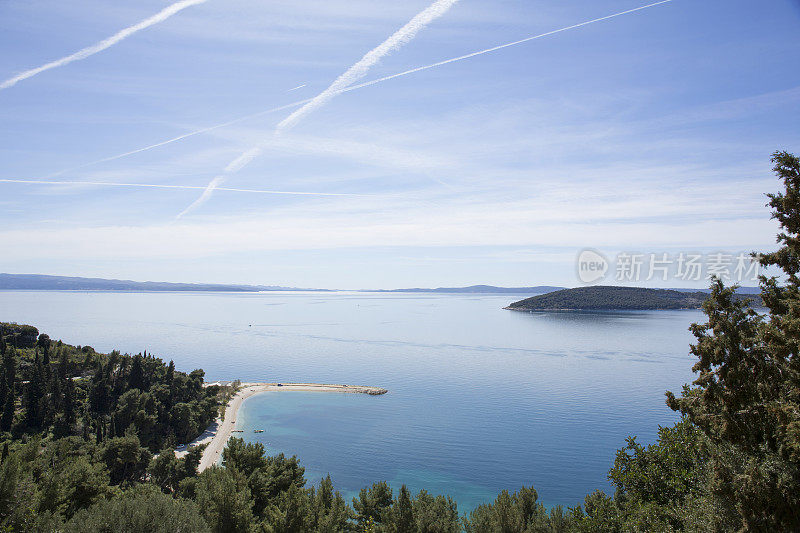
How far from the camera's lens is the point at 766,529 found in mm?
12477

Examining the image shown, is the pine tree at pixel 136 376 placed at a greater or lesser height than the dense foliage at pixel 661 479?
lesser

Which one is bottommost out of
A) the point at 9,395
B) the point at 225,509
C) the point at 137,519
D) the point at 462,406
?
the point at 462,406

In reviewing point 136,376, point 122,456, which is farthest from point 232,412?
point 122,456

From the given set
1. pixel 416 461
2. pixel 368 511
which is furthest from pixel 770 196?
pixel 416 461

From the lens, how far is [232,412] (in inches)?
3435

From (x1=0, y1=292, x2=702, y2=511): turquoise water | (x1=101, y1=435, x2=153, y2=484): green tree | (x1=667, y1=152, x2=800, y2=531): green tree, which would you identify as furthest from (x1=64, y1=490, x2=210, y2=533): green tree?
(x1=0, y1=292, x2=702, y2=511): turquoise water

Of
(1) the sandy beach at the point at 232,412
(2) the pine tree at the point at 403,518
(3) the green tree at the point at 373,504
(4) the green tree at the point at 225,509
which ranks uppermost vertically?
(4) the green tree at the point at 225,509

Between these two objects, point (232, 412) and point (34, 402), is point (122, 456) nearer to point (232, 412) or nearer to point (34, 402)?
point (34, 402)

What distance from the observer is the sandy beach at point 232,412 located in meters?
63.4

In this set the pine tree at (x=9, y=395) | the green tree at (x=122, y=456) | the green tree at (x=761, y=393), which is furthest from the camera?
the pine tree at (x=9, y=395)

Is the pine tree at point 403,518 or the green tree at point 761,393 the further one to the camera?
the pine tree at point 403,518

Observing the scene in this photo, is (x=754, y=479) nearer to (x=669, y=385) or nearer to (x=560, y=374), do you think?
(x=669, y=385)

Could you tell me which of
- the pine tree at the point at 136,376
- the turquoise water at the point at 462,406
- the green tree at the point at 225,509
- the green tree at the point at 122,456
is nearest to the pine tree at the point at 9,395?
the pine tree at the point at 136,376

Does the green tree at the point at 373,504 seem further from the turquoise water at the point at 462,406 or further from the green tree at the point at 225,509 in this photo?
the turquoise water at the point at 462,406
